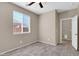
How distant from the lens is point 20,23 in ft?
13.4

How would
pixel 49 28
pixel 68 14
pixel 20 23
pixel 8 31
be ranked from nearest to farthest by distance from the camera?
pixel 8 31, pixel 20 23, pixel 68 14, pixel 49 28

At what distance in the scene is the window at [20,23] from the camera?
12.4ft

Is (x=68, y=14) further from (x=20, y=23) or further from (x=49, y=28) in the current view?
(x=20, y=23)

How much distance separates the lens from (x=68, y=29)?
5664mm

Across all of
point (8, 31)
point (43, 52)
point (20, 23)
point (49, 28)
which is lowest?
point (43, 52)

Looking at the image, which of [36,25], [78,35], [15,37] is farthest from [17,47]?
[78,35]

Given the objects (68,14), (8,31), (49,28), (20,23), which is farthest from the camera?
(49,28)

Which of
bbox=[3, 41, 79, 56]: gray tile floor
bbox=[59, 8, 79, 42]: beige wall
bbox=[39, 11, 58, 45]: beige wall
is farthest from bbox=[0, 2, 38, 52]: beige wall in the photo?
bbox=[59, 8, 79, 42]: beige wall

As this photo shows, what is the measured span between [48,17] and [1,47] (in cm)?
285

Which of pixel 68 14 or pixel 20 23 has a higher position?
pixel 68 14

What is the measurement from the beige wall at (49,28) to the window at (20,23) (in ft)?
2.43

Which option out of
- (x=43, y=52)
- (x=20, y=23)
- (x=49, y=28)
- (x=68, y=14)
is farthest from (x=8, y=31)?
(x=68, y=14)

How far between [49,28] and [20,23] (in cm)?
169

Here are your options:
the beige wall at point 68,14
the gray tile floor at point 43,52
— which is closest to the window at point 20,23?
the gray tile floor at point 43,52
